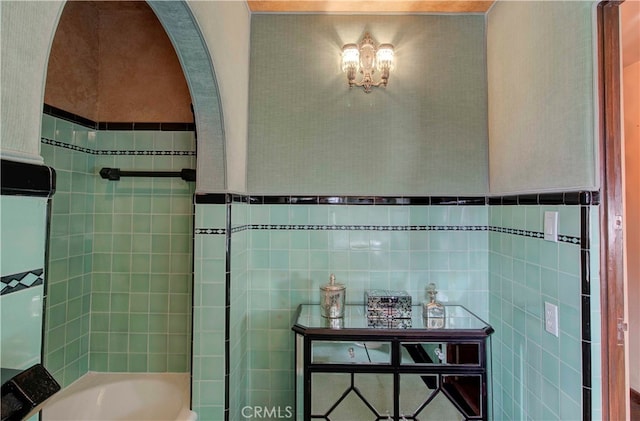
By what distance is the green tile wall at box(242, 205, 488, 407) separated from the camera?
1971mm

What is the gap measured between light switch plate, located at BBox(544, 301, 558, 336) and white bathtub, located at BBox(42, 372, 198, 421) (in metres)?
1.83

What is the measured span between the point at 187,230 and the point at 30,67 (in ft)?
4.98

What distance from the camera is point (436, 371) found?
156 centimetres

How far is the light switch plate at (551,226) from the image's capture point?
134 centimetres

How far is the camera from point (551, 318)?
1.37 m

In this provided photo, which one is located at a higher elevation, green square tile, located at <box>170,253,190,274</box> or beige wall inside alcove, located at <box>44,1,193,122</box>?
beige wall inside alcove, located at <box>44,1,193,122</box>

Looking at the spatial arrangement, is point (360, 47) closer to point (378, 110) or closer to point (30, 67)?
point (378, 110)

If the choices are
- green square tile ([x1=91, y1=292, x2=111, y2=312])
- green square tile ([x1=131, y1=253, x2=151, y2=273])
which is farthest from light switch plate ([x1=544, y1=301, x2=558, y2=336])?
green square tile ([x1=91, y1=292, x2=111, y2=312])

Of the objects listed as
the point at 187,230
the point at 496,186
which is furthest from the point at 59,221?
the point at 496,186

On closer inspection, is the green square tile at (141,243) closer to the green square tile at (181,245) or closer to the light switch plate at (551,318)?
the green square tile at (181,245)

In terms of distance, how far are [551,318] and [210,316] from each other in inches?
62.3

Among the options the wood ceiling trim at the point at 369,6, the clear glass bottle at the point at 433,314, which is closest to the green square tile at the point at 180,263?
the clear glass bottle at the point at 433,314

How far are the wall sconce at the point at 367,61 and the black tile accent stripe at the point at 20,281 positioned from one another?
1767mm

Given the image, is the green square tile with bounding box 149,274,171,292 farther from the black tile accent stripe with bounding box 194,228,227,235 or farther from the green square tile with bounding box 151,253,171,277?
the black tile accent stripe with bounding box 194,228,227,235
